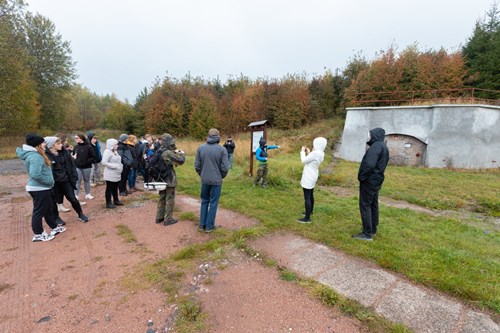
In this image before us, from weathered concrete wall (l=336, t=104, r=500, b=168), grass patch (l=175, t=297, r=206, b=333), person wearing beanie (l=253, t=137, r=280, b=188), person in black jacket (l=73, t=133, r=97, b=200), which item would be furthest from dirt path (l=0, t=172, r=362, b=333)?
weathered concrete wall (l=336, t=104, r=500, b=168)

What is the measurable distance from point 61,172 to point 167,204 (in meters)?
2.20

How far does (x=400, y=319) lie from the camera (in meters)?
2.52

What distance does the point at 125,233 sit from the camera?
183 inches

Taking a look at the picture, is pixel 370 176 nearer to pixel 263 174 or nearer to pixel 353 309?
pixel 353 309

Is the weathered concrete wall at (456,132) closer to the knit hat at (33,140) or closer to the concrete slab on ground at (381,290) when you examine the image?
the concrete slab on ground at (381,290)

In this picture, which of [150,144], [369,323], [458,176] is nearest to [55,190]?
[150,144]

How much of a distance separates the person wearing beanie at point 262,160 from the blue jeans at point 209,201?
330cm

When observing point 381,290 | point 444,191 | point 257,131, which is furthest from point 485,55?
point 381,290

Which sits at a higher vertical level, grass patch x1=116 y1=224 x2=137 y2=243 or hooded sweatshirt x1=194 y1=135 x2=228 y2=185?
hooded sweatshirt x1=194 y1=135 x2=228 y2=185

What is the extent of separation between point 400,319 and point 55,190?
606 cm

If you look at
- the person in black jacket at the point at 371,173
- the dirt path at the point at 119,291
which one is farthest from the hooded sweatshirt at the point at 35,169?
the person in black jacket at the point at 371,173

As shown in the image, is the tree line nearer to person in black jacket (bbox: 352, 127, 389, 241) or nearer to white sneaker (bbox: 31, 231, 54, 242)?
person in black jacket (bbox: 352, 127, 389, 241)

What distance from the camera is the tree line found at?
61.7ft

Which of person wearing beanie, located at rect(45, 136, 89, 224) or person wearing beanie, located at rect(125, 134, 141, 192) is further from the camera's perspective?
person wearing beanie, located at rect(125, 134, 141, 192)
